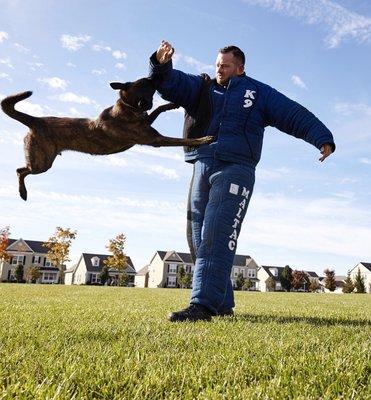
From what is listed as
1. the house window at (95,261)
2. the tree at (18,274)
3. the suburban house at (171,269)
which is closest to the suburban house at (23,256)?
the house window at (95,261)

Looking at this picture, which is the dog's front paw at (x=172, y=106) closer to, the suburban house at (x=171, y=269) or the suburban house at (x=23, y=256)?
the suburban house at (x=171, y=269)

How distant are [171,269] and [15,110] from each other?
219ft

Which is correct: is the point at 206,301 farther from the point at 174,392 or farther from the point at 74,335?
the point at 174,392

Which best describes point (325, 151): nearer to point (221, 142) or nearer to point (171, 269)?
point (221, 142)

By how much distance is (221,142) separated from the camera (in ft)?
14.8

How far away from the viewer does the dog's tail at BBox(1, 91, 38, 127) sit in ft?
15.6

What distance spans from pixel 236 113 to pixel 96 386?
3.35m

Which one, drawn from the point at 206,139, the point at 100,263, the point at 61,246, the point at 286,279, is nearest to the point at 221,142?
the point at 206,139

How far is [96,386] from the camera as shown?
1865 millimetres

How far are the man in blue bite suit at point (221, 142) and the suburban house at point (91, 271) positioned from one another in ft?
208

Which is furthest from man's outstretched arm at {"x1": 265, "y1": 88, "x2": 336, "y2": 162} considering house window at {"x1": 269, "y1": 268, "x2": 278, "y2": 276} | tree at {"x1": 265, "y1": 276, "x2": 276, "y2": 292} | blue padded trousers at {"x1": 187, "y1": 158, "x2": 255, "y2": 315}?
house window at {"x1": 269, "y1": 268, "x2": 278, "y2": 276}

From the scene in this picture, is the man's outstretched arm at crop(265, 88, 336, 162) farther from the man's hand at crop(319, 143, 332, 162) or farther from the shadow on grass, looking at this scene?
the shadow on grass

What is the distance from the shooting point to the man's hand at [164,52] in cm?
439

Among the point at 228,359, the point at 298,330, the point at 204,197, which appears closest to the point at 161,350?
the point at 228,359
